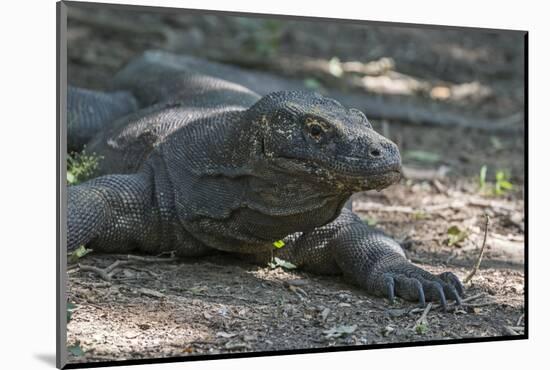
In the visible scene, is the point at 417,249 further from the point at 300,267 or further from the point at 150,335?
the point at 150,335

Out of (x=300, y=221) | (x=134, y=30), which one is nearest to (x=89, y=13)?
(x=134, y=30)

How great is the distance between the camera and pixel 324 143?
444cm

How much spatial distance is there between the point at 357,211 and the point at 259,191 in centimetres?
201

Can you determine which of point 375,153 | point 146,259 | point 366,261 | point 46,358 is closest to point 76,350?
point 46,358

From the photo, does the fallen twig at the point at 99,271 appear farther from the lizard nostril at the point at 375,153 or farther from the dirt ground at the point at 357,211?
the lizard nostril at the point at 375,153

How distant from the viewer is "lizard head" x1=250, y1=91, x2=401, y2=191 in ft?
14.1

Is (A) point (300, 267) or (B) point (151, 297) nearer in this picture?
(B) point (151, 297)

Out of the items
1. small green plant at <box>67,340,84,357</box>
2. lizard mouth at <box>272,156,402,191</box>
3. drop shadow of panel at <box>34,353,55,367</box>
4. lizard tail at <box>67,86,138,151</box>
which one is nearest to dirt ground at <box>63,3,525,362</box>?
small green plant at <box>67,340,84,357</box>

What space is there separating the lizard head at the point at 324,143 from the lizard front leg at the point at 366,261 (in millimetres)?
754

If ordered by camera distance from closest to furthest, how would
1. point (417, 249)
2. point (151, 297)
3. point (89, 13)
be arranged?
point (151, 297) < point (417, 249) < point (89, 13)

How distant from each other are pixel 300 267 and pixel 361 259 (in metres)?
0.39

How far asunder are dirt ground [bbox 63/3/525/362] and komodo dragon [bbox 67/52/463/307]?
0.44ft

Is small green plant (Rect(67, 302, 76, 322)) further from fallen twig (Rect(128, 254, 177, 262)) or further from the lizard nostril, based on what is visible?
the lizard nostril

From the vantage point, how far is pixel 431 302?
4.82 m
